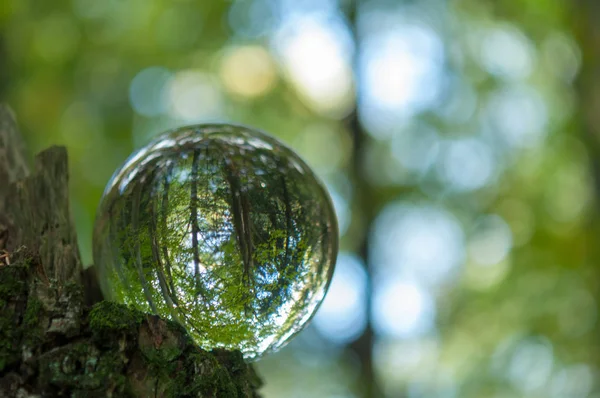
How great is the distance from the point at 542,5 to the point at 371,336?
6582mm

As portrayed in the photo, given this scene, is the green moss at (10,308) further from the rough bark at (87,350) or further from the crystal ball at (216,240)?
the crystal ball at (216,240)

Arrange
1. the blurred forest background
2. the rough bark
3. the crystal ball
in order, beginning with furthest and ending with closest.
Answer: the blurred forest background
the crystal ball
the rough bark

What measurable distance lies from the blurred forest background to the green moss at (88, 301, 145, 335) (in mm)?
7404

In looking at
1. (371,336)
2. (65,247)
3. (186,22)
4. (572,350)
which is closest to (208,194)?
(65,247)

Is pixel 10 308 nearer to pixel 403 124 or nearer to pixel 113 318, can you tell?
pixel 113 318

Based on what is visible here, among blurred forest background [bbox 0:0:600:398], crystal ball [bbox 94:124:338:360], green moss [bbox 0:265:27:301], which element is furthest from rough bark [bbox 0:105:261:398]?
blurred forest background [bbox 0:0:600:398]

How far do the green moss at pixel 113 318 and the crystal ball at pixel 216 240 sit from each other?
17 centimetres

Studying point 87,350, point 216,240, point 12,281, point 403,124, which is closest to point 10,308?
point 12,281

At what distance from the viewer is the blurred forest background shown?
9.55 metres

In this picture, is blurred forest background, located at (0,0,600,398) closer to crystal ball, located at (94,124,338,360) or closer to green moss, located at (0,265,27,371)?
crystal ball, located at (94,124,338,360)

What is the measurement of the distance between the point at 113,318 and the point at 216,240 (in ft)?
1.22

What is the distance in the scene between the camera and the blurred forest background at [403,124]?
9547mm

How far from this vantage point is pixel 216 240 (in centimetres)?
180

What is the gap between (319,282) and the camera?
2098 millimetres
